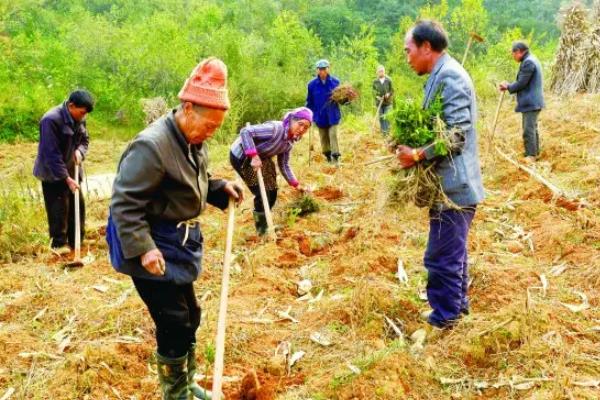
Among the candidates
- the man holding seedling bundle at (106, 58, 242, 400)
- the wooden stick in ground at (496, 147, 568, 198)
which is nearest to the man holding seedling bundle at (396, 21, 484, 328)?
the man holding seedling bundle at (106, 58, 242, 400)

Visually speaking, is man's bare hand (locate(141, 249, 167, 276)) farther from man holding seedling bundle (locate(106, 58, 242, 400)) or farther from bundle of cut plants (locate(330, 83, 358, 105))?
bundle of cut plants (locate(330, 83, 358, 105))

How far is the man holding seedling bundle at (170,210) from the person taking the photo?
2484 millimetres

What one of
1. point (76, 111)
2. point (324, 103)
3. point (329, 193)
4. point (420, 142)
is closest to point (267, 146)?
point (76, 111)

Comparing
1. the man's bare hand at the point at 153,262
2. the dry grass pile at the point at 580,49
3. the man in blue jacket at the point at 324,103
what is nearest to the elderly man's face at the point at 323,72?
the man in blue jacket at the point at 324,103

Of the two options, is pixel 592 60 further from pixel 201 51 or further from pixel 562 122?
pixel 201 51

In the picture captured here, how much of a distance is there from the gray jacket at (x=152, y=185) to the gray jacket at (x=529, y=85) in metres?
6.34

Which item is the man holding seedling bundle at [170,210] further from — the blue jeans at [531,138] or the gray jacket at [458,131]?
the blue jeans at [531,138]

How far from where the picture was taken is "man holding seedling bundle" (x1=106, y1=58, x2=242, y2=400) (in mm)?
2484

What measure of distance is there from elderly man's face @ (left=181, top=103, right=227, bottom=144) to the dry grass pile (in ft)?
44.6

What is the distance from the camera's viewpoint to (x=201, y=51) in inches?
1064

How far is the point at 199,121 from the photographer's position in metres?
2.60

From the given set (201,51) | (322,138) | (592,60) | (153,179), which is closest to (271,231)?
(153,179)

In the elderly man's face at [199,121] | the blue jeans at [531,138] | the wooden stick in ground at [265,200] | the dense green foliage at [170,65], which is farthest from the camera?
the dense green foliage at [170,65]

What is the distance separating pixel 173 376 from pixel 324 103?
22.5ft
